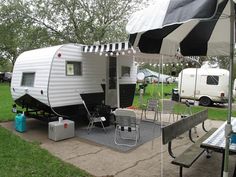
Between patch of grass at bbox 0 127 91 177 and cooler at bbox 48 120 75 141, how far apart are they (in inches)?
23.4

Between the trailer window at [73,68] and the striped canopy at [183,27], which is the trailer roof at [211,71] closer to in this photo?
the trailer window at [73,68]

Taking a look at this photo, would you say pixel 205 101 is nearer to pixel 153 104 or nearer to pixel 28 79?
pixel 153 104

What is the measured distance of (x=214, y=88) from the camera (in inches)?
602

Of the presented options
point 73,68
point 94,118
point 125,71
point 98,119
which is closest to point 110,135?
point 98,119

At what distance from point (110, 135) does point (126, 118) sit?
47.4 inches

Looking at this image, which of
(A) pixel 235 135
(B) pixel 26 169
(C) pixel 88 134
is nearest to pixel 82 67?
(C) pixel 88 134

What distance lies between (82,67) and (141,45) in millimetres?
4396

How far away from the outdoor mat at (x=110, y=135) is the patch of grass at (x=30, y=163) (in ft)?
4.82

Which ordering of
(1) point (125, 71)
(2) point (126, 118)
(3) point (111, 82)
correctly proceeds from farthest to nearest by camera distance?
(1) point (125, 71) → (3) point (111, 82) → (2) point (126, 118)

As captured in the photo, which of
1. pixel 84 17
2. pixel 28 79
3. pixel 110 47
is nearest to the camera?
pixel 110 47

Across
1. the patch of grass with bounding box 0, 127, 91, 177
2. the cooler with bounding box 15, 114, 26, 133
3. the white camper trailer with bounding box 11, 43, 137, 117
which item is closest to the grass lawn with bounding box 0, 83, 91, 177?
the patch of grass with bounding box 0, 127, 91, 177

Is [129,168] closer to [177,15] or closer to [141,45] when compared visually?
[141,45]

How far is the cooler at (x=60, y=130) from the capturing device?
6.81m

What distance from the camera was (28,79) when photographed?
27.1 feet
